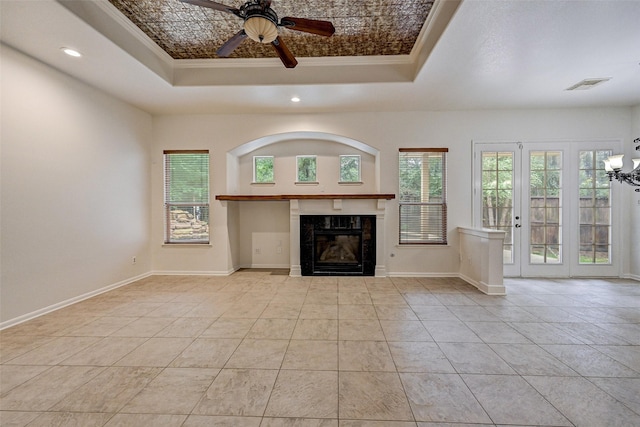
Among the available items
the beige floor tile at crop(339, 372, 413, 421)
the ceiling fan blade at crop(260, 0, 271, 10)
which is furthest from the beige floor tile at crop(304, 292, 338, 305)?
the ceiling fan blade at crop(260, 0, 271, 10)

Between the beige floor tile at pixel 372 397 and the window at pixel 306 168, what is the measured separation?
12.8 ft

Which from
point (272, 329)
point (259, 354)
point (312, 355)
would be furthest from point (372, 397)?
point (272, 329)

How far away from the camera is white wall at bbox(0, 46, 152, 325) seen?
296 cm

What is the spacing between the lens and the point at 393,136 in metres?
4.96

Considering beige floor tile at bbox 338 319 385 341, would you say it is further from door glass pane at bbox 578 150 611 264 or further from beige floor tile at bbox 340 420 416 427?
door glass pane at bbox 578 150 611 264

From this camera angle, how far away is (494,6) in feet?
7.81

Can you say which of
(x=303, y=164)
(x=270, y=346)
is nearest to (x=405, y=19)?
(x=303, y=164)

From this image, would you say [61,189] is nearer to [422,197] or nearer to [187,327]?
[187,327]

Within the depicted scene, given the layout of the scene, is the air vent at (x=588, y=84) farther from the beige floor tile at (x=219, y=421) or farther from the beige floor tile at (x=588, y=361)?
the beige floor tile at (x=219, y=421)

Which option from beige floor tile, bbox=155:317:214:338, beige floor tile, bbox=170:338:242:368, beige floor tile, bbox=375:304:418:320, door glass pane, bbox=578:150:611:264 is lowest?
beige floor tile, bbox=170:338:242:368

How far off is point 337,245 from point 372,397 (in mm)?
3416

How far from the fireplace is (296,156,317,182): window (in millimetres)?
829

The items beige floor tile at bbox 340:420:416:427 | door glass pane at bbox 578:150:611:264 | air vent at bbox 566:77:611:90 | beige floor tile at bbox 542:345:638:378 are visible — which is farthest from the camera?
door glass pane at bbox 578:150:611:264

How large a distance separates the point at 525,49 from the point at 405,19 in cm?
133
